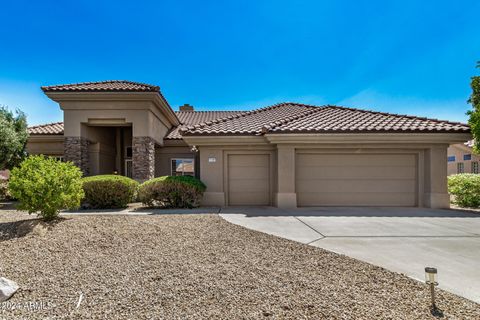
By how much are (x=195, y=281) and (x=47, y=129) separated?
54.6ft

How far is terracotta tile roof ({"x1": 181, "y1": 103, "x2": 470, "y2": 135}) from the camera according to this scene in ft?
32.9

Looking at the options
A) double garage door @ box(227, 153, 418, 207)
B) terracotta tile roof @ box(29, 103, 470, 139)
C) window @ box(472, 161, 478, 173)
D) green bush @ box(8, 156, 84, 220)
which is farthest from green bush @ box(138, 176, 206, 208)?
window @ box(472, 161, 478, 173)

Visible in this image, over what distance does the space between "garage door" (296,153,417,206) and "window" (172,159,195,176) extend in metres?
7.57

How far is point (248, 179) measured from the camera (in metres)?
11.1

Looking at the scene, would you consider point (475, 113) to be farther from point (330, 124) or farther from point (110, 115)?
point (110, 115)

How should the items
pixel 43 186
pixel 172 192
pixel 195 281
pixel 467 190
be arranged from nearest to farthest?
pixel 195 281 < pixel 43 186 < pixel 172 192 < pixel 467 190

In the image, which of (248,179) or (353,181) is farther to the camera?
(248,179)

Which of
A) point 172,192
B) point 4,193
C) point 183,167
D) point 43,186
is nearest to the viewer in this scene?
point 43,186

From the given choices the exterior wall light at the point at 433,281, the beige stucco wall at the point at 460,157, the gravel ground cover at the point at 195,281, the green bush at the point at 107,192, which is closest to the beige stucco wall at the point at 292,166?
the green bush at the point at 107,192

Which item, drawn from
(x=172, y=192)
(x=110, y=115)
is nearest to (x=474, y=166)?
(x=172, y=192)

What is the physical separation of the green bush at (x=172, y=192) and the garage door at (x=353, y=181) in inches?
178

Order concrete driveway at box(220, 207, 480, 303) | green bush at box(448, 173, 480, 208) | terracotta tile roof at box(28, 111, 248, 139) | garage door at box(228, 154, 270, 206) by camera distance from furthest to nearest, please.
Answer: terracotta tile roof at box(28, 111, 248, 139)
green bush at box(448, 173, 480, 208)
garage door at box(228, 154, 270, 206)
concrete driveway at box(220, 207, 480, 303)

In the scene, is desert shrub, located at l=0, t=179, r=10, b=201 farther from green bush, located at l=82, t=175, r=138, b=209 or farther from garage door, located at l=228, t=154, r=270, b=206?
garage door, located at l=228, t=154, r=270, b=206

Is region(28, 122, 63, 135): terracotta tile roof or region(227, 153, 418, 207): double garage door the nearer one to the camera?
region(227, 153, 418, 207): double garage door
